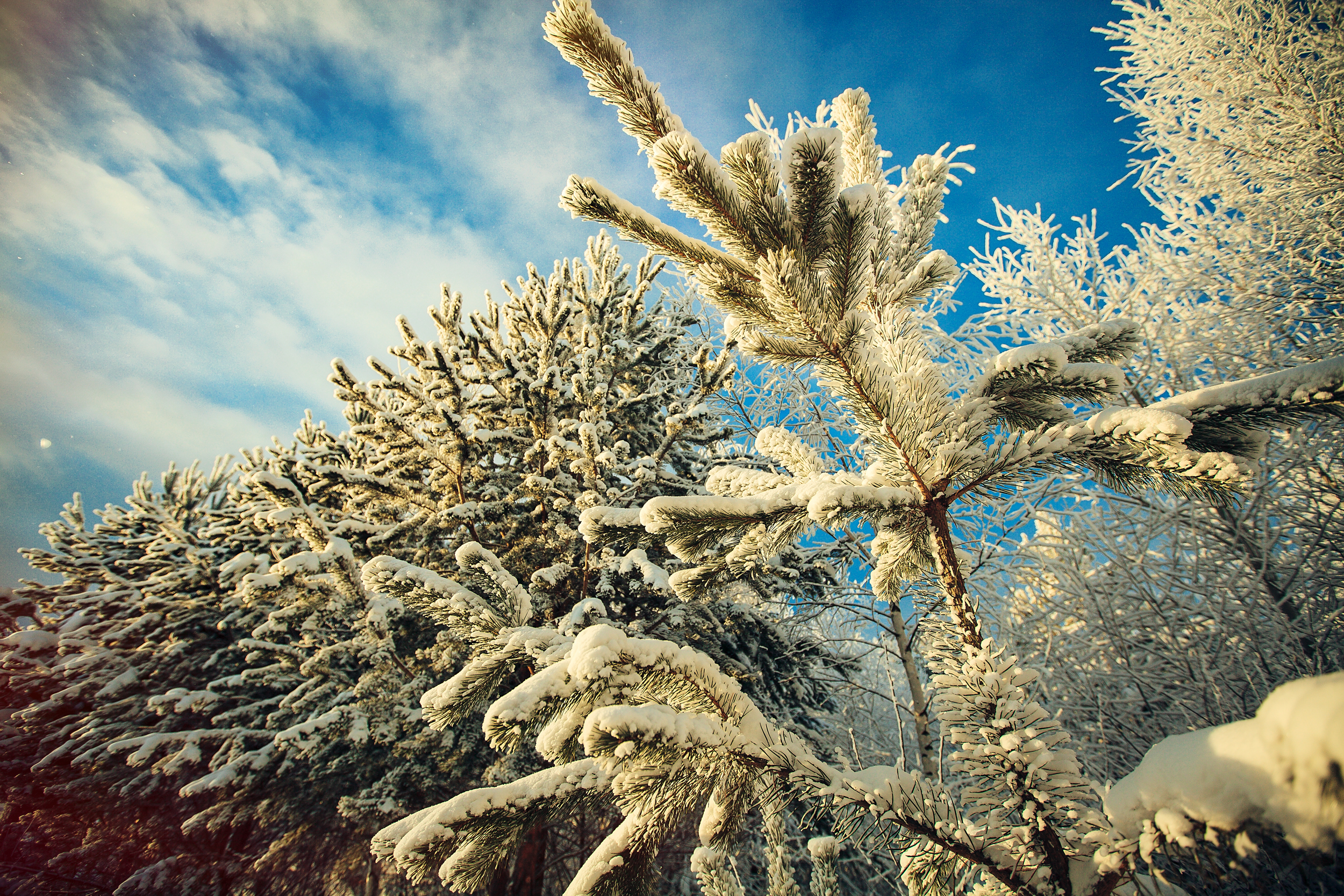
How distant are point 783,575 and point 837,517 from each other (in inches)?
127

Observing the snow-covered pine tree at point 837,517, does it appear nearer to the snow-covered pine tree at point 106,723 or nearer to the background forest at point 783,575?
the background forest at point 783,575

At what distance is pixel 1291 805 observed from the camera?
0.53 meters

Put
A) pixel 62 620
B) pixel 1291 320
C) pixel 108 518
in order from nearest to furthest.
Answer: pixel 1291 320 → pixel 62 620 → pixel 108 518

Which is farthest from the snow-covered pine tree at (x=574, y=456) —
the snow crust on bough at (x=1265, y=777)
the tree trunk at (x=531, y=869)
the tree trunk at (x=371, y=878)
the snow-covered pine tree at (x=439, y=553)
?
the tree trunk at (x=371, y=878)

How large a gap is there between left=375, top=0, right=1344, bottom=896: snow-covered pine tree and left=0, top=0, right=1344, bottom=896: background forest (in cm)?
1

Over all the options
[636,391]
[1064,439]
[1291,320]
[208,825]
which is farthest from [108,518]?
[1291,320]

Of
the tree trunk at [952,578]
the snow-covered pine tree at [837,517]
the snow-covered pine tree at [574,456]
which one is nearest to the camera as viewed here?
the snow-covered pine tree at [837,517]

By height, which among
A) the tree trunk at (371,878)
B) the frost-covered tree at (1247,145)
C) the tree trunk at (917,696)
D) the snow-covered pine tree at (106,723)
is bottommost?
the tree trunk at (371,878)

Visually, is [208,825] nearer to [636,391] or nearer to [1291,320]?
[636,391]

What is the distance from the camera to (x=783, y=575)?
13.6 ft

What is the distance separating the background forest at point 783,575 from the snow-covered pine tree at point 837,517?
0.04 ft

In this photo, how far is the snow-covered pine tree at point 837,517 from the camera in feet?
2.97

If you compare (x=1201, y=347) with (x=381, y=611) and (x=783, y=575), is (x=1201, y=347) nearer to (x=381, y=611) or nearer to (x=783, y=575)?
(x=783, y=575)

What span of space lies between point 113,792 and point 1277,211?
15.5 meters
